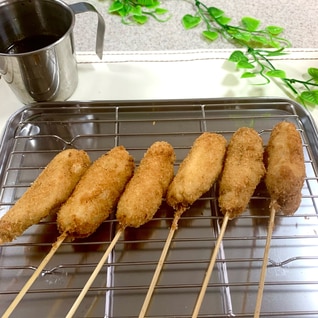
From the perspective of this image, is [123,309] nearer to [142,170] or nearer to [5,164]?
[142,170]

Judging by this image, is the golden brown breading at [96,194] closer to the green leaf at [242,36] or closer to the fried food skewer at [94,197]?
the fried food skewer at [94,197]

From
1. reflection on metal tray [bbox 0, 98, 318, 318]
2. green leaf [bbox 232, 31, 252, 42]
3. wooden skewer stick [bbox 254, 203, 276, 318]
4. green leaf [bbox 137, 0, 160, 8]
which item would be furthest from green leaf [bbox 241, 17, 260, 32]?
wooden skewer stick [bbox 254, 203, 276, 318]

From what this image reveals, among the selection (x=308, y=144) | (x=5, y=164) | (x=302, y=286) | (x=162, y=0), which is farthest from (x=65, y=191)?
(x=162, y=0)

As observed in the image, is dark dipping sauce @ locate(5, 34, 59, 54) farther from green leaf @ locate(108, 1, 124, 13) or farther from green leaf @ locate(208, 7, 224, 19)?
green leaf @ locate(208, 7, 224, 19)

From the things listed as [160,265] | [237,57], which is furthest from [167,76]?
[160,265]

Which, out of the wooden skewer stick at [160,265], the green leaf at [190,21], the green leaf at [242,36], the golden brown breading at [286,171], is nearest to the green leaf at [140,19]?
the green leaf at [190,21]
